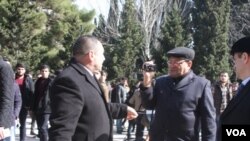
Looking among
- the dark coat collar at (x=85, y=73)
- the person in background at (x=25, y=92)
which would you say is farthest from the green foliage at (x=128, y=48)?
the dark coat collar at (x=85, y=73)

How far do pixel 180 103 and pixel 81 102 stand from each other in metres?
1.44

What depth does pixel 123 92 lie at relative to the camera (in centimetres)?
1612

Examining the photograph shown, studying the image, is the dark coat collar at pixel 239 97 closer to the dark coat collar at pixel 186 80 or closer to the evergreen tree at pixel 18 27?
the dark coat collar at pixel 186 80

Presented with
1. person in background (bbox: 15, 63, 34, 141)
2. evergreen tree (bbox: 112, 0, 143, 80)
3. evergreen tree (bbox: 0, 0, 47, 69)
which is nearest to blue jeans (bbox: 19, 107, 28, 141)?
person in background (bbox: 15, 63, 34, 141)

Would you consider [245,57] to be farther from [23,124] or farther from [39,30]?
[39,30]

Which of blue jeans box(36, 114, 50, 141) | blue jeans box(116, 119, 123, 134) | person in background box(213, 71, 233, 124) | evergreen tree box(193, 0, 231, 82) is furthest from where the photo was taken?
evergreen tree box(193, 0, 231, 82)

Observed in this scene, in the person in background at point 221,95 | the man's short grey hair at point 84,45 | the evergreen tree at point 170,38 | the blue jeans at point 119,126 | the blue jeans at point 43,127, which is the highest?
the evergreen tree at point 170,38

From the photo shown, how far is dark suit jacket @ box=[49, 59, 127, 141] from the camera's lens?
158 inches

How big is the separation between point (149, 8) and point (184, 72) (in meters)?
37.6

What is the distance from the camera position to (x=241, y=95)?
3.61 m

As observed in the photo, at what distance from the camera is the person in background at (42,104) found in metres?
10.4

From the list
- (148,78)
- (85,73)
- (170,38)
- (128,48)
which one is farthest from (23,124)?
(128,48)

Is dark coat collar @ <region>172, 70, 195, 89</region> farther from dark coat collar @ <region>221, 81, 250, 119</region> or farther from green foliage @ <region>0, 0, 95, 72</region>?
green foliage @ <region>0, 0, 95, 72</region>

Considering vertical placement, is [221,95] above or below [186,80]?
below
